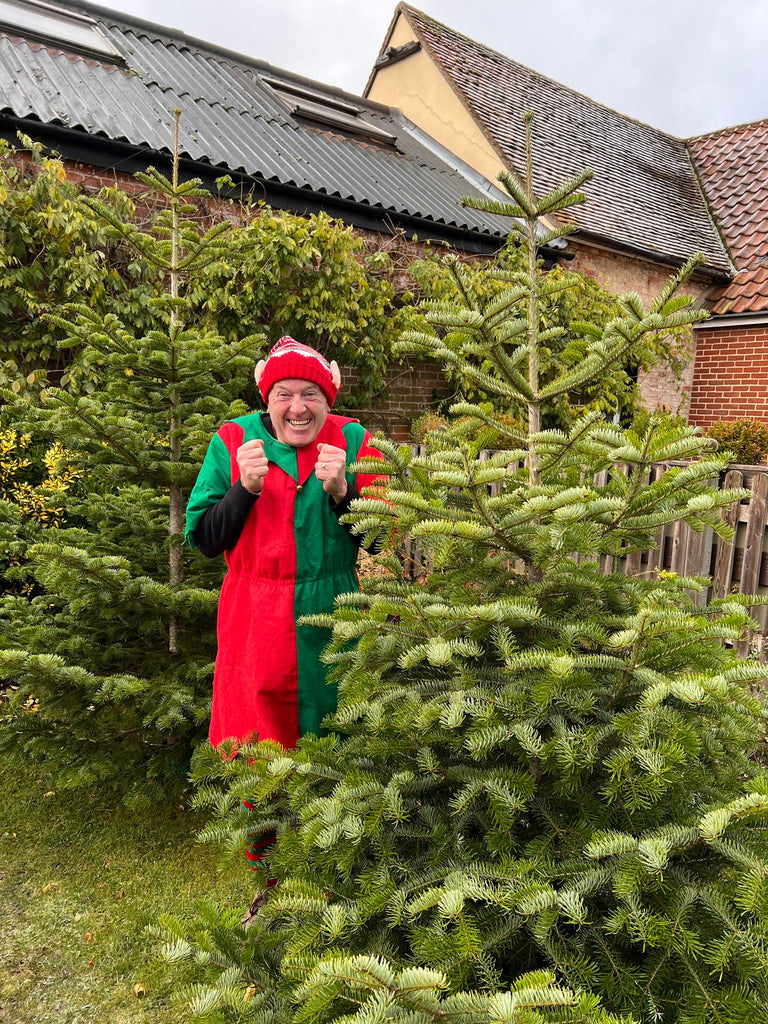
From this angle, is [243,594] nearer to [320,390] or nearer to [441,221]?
[320,390]

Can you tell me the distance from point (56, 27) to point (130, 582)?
8625 millimetres

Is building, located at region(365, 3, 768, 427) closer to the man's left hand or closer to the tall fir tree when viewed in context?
the tall fir tree

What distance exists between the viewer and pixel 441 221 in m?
8.19

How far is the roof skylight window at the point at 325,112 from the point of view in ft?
32.2

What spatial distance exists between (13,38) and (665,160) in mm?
11510

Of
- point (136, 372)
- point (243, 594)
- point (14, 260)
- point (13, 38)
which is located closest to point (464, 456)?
point (243, 594)

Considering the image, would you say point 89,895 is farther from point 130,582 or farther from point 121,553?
point 121,553

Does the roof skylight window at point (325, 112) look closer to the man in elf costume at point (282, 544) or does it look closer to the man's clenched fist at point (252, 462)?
the man in elf costume at point (282, 544)

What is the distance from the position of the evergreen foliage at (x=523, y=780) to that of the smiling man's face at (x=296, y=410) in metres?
0.50

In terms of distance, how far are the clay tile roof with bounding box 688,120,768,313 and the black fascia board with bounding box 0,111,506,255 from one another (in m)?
4.41

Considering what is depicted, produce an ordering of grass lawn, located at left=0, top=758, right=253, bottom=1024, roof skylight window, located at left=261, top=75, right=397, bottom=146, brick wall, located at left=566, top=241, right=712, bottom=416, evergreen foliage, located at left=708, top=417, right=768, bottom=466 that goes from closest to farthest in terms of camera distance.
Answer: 1. grass lawn, located at left=0, top=758, right=253, bottom=1024
2. evergreen foliage, located at left=708, top=417, right=768, bottom=466
3. roof skylight window, located at left=261, top=75, right=397, bottom=146
4. brick wall, located at left=566, top=241, right=712, bottom=416

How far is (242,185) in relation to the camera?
6.85 m

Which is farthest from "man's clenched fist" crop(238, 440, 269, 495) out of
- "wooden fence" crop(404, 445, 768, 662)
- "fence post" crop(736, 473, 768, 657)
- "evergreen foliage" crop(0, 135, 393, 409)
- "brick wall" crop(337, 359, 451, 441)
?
"brick wall" crop(337, 359, 451, 441)

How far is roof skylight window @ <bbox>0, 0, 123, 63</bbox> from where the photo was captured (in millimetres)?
7888
